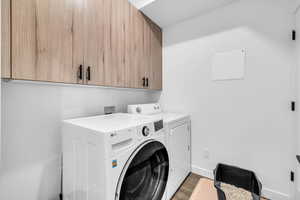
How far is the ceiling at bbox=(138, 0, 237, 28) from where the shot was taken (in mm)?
1603

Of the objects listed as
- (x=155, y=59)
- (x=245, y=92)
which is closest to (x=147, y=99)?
(x=155, y=59)

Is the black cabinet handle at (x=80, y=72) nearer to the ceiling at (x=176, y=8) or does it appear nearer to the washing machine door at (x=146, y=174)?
the washing machine door at (x=146, y=174)

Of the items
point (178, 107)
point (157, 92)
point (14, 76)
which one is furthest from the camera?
point (157, 92)

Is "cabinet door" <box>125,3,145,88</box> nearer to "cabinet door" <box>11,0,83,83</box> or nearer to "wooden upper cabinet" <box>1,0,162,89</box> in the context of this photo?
"wooden upper cabinet" <box>1,0,162,89</box>

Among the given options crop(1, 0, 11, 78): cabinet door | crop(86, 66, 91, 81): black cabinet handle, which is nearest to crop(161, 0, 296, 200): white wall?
crop(86, 66, 91, 81): black cabinet handle

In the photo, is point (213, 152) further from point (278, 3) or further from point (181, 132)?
point (278, 3)

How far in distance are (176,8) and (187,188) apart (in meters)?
2.31

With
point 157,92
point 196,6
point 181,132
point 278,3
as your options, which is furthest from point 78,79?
point 278,3

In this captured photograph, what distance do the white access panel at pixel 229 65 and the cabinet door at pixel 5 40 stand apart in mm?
1948

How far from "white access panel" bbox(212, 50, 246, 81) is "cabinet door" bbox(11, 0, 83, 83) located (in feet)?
5.31

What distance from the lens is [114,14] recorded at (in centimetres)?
136

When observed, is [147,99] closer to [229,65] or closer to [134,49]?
[134,49]

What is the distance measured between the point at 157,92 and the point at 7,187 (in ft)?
6.37

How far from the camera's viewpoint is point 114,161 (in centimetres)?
74
